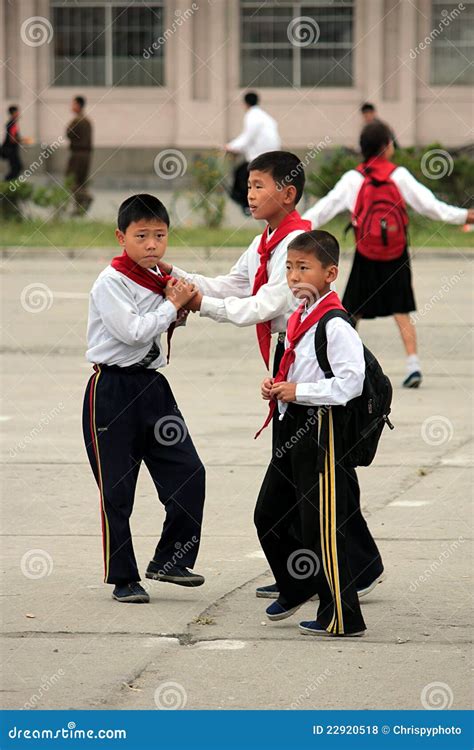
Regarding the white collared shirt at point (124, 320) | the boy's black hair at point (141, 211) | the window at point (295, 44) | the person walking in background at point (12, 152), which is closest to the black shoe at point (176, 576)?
the white collared shirt at point (124, 320)

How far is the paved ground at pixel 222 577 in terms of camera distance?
4961 mm

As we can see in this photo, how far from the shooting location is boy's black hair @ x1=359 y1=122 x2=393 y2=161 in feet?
34.4

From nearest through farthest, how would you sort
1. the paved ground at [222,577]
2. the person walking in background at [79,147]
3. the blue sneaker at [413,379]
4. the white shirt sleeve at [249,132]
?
the paved ground at [222,577]
the blue sneaker at [413,379]
the white shirt sleeve at [249,132]
the person walking in background at [79,147]

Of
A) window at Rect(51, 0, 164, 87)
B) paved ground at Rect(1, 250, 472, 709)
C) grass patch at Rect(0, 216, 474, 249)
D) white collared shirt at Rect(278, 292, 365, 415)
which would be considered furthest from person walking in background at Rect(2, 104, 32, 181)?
white collared shirt at Rect(278, 292, 365, 415)

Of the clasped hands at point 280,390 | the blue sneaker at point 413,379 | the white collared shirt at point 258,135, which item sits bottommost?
the blue sneaker at point 413,379

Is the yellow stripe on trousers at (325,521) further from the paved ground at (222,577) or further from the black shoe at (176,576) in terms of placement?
the black shoe at (176,576)

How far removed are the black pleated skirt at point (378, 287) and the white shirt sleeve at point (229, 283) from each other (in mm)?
4652

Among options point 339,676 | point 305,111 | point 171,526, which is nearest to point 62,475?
point 171,526

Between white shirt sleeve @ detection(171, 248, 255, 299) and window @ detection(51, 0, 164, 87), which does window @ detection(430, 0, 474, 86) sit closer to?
window @ detection(51, 0, 164, 87)

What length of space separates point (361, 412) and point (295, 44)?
98.6 feet

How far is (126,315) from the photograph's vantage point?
5.77 m

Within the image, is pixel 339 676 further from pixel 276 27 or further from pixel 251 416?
pixel 276 27

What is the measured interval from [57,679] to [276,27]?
30.9 m

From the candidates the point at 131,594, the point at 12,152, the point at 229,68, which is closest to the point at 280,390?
the point at 131,594
